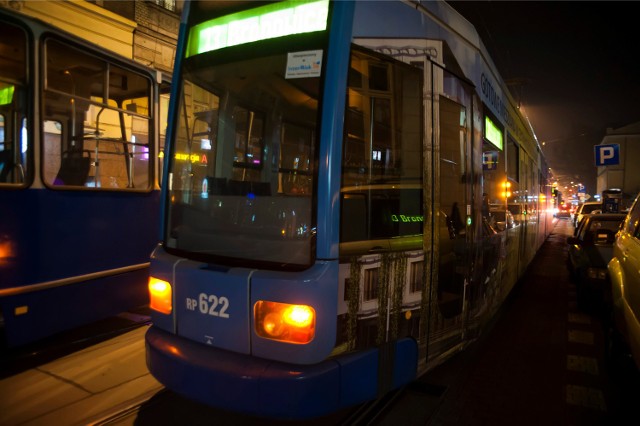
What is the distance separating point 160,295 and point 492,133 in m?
4.06

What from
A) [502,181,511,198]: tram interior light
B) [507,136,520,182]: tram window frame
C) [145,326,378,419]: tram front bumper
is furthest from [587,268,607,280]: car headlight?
[145,326,378,419]: tram front bumper

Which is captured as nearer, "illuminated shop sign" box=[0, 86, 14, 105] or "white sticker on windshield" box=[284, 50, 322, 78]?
"white sticker on windshield" box=[284, 50, 322, 78]

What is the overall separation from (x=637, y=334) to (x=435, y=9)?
9.47 ft

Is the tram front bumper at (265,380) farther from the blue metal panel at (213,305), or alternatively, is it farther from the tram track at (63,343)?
the tram track at (63,343)

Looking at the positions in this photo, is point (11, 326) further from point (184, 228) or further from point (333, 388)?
point (333, 388)

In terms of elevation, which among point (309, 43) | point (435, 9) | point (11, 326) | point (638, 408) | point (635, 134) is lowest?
point (638, 408)

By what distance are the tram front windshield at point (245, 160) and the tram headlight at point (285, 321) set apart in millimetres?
260

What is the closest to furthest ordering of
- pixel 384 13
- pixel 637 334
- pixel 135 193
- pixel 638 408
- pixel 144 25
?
pixel 384 13 < pixel 637 334 < pixel 638 408 < pixel 135 193 < pixel 144 25

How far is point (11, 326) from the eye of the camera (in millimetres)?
3854

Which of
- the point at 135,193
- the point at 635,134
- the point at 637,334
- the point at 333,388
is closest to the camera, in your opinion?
the point at 333,388

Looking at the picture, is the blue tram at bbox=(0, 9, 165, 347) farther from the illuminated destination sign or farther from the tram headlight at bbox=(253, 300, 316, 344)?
the tram headlight at bbox=(253, 300, 316, 344)

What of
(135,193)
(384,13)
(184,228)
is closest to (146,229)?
(135,193)

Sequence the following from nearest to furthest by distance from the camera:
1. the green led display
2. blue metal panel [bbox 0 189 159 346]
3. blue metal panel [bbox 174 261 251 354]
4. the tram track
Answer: blue metal panel [bbox 174 261 251 354] → blue metal panel [bbox 0 189 159 346] → the tram track → the green led display

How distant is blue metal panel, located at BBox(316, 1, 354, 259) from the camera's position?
2.57m
